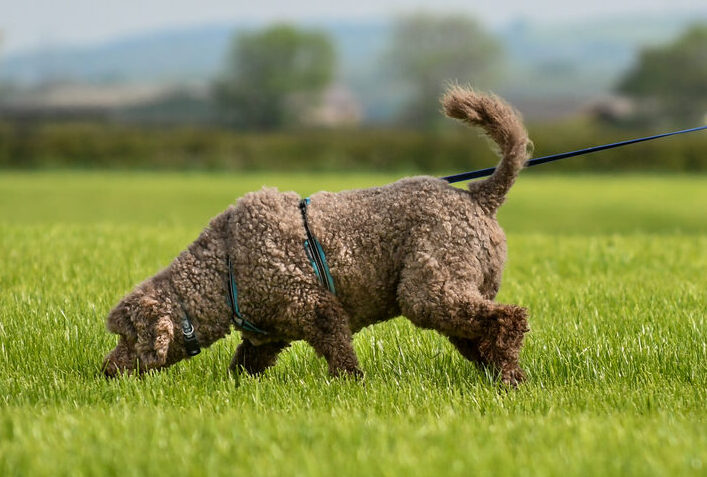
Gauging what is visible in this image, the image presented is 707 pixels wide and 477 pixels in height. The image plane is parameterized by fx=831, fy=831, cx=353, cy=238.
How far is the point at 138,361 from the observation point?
522 centimetres

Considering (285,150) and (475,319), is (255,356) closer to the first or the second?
(475,319)

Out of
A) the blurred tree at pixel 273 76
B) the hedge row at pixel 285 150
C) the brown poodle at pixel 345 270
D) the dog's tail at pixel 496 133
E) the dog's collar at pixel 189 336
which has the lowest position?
the hedge row at pixel 285 150

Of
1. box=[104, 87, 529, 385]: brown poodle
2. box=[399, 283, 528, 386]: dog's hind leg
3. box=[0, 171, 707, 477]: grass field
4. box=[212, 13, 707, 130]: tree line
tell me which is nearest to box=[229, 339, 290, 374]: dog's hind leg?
box=[0, 171, 707, 477]: grass field

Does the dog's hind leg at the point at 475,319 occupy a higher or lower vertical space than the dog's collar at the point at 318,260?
lower

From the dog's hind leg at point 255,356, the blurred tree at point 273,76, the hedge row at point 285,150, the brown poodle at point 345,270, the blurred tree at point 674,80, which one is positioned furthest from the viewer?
the blurred tree at point 674,80

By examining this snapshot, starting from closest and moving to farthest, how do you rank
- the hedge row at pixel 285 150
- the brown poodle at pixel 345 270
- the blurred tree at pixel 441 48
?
the brown poodle at pixel 345 270, the hedge row at pixel 285 150, the blurred tree at pixel 441 48

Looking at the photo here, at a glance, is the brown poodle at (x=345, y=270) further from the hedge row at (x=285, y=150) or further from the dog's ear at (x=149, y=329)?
the hedge row at (x=285, y=150)

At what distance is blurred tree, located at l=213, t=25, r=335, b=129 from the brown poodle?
54.6 meters

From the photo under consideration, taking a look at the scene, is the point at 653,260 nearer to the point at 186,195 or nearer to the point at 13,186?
the point at 186,195

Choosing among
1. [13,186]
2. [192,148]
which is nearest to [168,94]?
[192,148]

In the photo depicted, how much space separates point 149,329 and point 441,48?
78507 millimetres

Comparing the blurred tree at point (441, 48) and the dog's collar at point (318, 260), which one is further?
the blurred tree at point (441, 48)

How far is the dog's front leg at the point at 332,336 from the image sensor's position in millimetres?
5129

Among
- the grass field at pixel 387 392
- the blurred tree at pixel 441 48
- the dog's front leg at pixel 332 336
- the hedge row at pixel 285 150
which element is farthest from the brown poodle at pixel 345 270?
the blurred tree at pixel 441 48
